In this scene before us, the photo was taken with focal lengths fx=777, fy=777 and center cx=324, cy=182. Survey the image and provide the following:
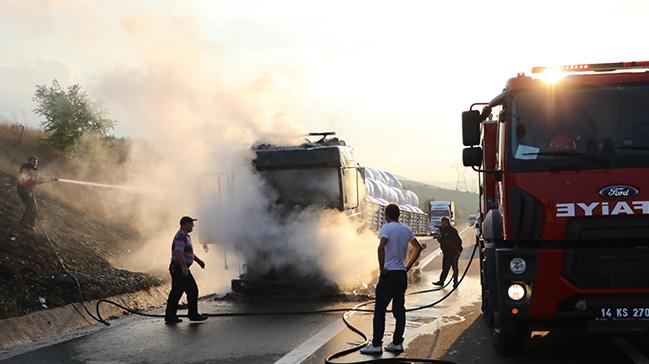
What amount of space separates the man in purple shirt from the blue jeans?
4206 millimetres

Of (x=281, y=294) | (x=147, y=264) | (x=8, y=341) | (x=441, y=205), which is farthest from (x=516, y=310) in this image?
(x=441, y=205)

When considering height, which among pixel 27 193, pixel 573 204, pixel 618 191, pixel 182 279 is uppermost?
pixel 27 193

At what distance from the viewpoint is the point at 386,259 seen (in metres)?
9.02

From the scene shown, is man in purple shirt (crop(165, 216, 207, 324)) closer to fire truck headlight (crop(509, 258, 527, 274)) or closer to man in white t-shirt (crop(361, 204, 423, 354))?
man in white t-shirt (crop(361, 204, 423, 354))

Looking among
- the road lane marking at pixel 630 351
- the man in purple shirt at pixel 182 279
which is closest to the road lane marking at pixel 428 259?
the man in purple shirt at pixel 182 279

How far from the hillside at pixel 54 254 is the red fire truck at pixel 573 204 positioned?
726 cm

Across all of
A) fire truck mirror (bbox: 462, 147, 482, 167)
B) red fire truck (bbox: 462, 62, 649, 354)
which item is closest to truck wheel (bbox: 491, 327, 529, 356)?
red fire truck (bbox: 462, 62, 649, 354)

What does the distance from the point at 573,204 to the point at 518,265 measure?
751 mm

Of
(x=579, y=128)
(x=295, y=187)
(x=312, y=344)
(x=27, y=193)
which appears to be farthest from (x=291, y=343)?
(x=27, y=193)

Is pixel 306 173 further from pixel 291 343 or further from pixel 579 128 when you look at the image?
pixel 579 128

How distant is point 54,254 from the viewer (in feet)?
48.4

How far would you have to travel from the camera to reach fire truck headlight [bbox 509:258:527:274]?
23.6ft

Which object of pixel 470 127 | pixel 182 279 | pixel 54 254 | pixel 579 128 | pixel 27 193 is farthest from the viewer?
pixel 27 193

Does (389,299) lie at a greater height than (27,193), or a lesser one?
lesser
